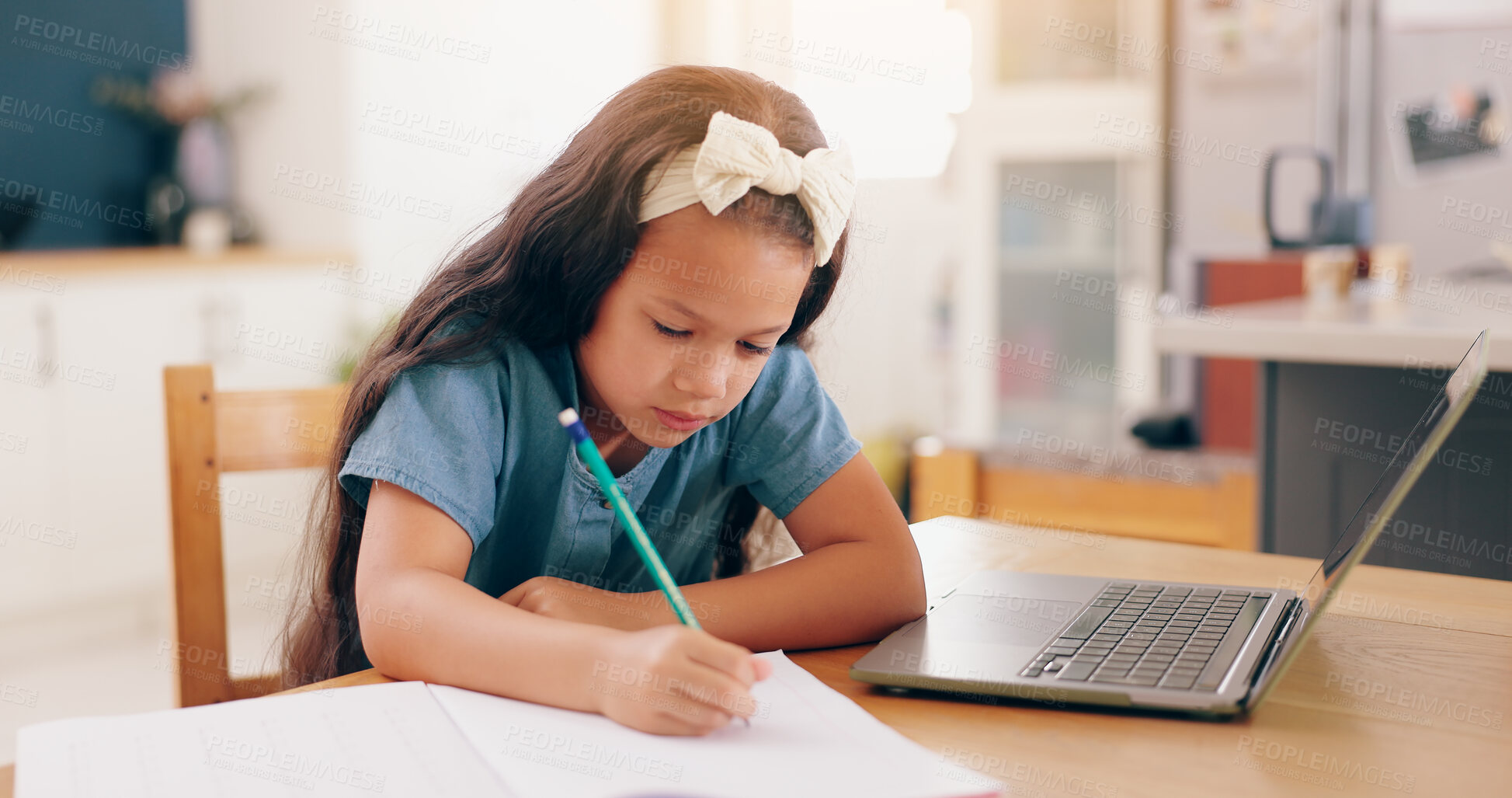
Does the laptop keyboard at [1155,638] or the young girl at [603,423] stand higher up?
the young girl at [603,423]

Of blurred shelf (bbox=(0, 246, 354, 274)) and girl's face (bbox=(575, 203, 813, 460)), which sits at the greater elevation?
blurred shelf (bbox=(0, 246, 354, 274))

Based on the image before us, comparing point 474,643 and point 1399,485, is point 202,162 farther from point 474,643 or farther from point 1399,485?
point 1399,485

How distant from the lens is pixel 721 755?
1.89ft

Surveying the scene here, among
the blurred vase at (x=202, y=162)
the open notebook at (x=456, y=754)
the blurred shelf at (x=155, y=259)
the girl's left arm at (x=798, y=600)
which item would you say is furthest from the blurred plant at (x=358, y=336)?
the open notebook at (x=456, y=754)

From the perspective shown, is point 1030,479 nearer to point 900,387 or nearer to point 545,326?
point 900,387

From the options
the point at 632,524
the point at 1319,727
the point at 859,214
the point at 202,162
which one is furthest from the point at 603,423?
the point at 202,162

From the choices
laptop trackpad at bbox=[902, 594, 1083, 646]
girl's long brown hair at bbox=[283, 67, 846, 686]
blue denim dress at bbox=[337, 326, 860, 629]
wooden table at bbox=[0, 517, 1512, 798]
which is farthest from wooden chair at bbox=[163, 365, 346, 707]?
laptop trackpad at bbox=[902, 594, 1083, 646]

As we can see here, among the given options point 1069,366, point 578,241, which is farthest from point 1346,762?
point 1069,366

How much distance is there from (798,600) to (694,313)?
0.66 ft

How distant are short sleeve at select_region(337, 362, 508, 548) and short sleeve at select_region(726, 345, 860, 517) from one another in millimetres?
210

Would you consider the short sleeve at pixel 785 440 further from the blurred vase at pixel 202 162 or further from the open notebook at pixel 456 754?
the blurred vase at pixel 202 162

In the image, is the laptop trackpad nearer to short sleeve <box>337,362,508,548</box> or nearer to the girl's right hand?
the girl's right hand

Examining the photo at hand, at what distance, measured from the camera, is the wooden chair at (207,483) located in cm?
101

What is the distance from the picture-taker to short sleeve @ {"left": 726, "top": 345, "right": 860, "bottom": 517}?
3.14 feet
